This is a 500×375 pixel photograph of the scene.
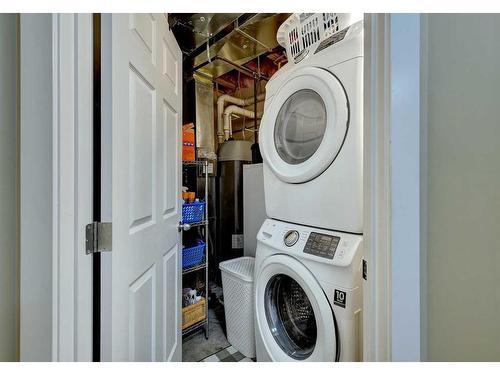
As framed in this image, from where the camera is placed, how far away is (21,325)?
555 millimetres

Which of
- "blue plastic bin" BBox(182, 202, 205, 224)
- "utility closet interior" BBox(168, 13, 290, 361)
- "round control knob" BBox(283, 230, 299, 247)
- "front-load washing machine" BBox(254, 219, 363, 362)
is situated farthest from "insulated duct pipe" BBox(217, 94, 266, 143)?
"round control knob" BBox(283, 230, 299, 247)

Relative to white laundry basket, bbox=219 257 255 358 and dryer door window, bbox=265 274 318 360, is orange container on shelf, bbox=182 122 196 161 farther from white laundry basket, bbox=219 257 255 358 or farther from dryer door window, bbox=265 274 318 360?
dryer door window, bbox=265 274 318 360

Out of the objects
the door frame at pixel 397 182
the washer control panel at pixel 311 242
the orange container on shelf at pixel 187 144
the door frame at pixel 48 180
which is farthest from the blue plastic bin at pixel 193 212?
the door frame at pixel 397 182

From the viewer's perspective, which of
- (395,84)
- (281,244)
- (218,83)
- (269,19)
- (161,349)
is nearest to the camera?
(395,84)

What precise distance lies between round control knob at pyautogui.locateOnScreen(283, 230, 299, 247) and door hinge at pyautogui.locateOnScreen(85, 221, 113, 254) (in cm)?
78

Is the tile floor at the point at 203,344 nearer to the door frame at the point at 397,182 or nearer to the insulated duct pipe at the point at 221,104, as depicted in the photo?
the door frame at the point at 397,182

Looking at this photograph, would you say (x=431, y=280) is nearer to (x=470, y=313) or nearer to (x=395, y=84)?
(x=470, y=313)

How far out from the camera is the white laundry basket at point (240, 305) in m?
1.52

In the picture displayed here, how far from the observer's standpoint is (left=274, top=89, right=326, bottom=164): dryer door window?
3.79ft

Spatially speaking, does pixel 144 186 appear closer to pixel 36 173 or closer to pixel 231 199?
pixel 36 173

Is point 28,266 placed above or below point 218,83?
below

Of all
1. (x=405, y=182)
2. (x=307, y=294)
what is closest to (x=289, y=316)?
(x=307, y=294)
